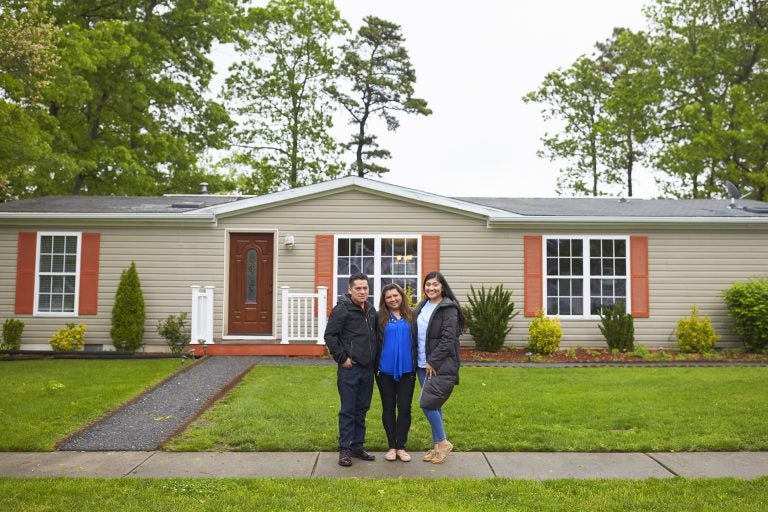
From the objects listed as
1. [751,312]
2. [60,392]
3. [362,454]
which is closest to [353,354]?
[362,454]

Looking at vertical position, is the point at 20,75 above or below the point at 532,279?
above

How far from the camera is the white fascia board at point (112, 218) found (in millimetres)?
12148

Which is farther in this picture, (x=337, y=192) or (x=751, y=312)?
(x=337, y=192)

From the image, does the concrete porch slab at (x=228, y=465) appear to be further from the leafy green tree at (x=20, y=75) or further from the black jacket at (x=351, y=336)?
the leafy green tree at (x=20, y=75)

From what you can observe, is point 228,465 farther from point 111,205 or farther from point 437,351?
point 111,205

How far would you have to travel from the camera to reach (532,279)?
12.5 metres

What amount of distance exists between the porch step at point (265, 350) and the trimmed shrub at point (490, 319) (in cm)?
270

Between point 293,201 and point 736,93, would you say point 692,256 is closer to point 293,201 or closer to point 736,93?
point 293,201

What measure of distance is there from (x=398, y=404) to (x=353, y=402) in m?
0.38

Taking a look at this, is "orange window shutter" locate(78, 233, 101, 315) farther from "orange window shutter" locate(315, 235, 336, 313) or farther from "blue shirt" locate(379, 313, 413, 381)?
"blue shirt" locate(379, 313, 413, 381)

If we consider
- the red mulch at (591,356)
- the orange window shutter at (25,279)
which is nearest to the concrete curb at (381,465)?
the red mulch at (591,356)

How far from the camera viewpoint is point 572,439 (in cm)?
601

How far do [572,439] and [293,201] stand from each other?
7.79 m

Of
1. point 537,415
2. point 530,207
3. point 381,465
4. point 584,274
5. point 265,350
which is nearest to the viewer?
point 381,465
